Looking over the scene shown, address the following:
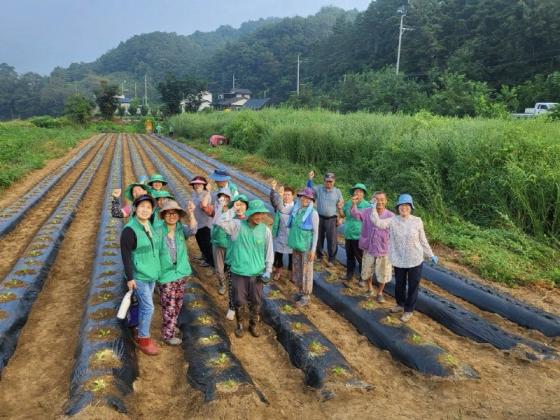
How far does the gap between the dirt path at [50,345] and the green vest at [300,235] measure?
2773 millimetres

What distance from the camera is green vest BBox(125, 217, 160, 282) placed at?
409cm

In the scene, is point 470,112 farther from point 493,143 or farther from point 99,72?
point 99,72

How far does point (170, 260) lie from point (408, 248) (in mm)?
2651

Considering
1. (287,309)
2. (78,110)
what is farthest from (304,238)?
(78,110)

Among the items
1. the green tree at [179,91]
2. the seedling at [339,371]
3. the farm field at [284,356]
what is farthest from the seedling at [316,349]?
the green tree at [179,91]

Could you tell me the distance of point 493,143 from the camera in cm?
909

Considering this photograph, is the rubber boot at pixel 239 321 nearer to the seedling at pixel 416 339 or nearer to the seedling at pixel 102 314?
the seedling at pixel 102 314

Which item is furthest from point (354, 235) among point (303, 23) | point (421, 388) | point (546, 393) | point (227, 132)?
point (303, 23)

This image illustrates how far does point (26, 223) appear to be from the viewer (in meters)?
9.62

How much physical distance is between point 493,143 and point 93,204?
10256 mm

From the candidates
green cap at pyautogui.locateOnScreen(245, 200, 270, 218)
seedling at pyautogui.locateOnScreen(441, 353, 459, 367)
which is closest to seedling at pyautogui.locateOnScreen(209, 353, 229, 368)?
green cap at pyautogui.locateOnScreen(245, 200, 270, 218)

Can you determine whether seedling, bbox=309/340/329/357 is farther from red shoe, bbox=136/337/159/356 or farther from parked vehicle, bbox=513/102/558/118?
parked vehicle, bbox=513/102/558/118

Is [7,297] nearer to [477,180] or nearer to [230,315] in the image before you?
[230,315]

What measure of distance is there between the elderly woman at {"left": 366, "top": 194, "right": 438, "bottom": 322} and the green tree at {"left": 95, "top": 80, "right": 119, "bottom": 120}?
56.2 metres
